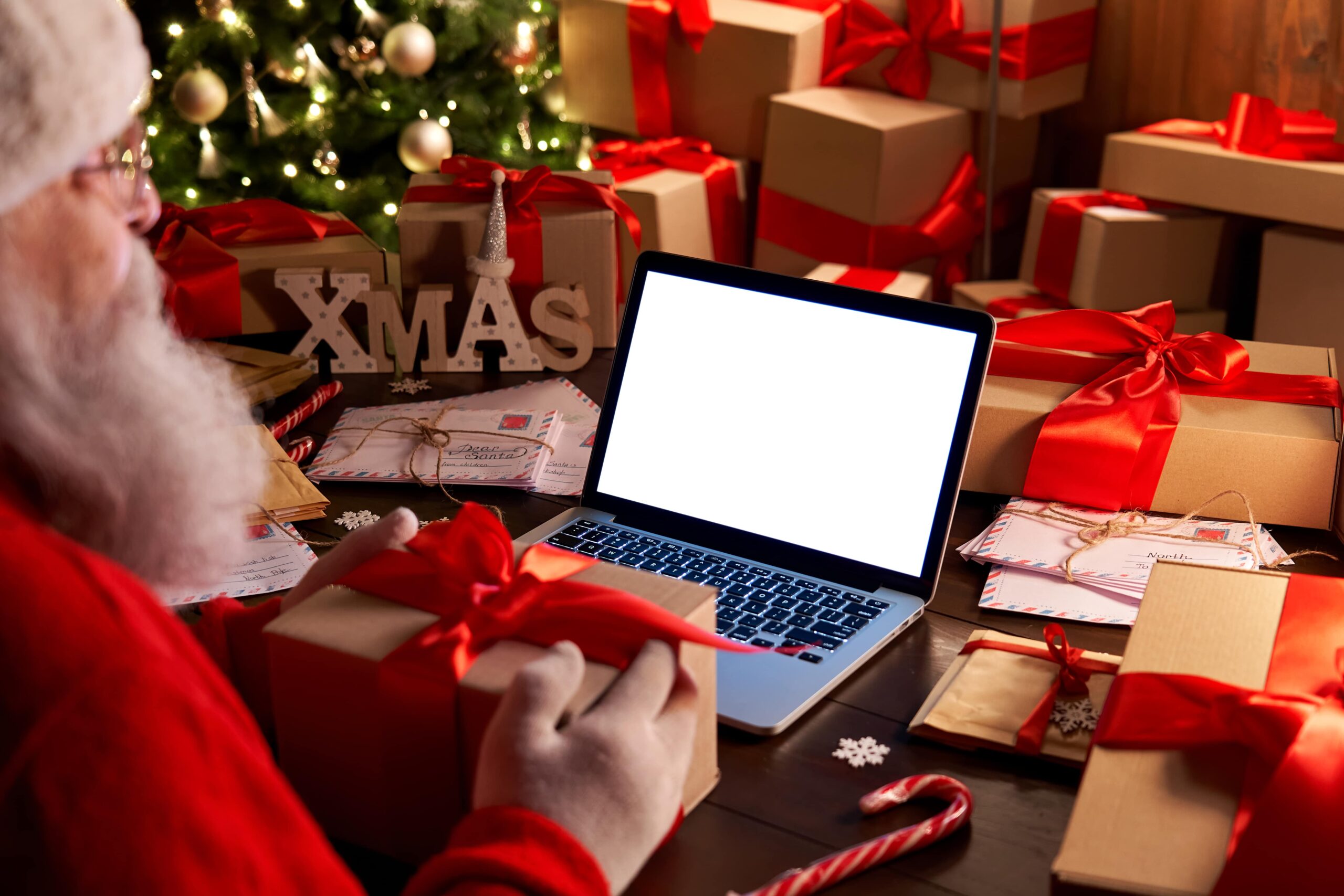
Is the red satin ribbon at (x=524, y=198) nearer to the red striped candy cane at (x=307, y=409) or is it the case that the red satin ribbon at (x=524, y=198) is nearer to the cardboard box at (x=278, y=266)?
the cardboard box at (x=278, y=266)

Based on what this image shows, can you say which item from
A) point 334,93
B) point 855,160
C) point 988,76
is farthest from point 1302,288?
point 334,93

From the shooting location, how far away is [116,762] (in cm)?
52

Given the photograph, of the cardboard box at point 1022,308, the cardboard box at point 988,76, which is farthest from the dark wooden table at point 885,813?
the cardboard box at point 988,76

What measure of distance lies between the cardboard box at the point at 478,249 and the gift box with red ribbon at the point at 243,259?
0.06 meters

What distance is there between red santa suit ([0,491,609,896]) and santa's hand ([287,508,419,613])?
0.91ft

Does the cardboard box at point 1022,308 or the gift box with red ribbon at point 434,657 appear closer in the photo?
the gift box with red ribbon at point 434,657

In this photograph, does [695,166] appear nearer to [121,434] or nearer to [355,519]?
[355,519]

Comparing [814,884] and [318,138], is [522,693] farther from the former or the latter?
[318,138]

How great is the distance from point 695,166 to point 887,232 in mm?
437

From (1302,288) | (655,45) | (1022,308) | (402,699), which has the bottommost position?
(1022,308)

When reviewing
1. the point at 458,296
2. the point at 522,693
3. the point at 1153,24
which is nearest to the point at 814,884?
the point at 522,693

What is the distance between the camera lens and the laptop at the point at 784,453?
107 centimetres

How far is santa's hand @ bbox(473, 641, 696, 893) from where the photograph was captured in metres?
0.68

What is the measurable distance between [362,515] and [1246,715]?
882mm
